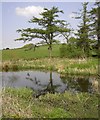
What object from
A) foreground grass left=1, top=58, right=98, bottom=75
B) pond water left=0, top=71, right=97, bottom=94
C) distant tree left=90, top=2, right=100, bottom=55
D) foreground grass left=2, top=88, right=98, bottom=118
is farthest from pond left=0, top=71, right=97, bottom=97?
distant tree left=90, top=2, right=100, bottom=55

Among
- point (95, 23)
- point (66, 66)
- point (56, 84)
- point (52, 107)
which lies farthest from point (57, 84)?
point (95, 23)

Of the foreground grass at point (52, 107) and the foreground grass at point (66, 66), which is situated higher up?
the foreground grass at point (66, 66)

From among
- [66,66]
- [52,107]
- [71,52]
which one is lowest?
[52,107]

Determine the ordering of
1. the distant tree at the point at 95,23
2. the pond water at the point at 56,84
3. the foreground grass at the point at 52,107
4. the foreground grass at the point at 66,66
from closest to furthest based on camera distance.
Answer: the foreground grass at the point at 52,107, the pond water at the point at 56,84, the foreground grass at the point at 66,66, the distant tree at the point at 95,23

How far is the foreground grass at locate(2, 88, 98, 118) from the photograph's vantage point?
7647 millimetres

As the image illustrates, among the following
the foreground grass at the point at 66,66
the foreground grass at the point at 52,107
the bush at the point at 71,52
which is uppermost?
the bush at the point at 71,52

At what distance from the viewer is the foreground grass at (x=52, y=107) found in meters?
7.65

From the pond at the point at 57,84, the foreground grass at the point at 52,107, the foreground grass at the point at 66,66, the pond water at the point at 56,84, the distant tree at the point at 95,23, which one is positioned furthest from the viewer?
the distant tree at the point at 95,23

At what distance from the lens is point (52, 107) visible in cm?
955

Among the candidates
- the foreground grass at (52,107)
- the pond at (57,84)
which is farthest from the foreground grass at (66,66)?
the foreground grass at (52,107)

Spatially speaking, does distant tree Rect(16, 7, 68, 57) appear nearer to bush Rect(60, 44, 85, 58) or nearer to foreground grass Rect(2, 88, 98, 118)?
bush Rect(60, 44, 85, 58)

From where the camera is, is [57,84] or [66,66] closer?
[57,84]

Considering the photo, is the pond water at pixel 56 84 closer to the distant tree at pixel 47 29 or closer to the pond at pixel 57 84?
the pond at pixel 57 84

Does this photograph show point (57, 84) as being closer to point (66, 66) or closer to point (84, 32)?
point (66, 66)
